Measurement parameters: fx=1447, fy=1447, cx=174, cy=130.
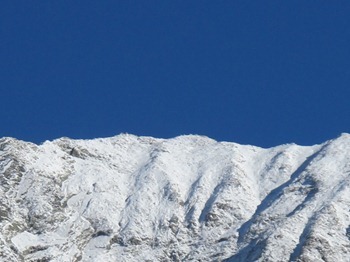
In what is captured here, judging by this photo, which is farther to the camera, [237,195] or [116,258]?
[237,195]

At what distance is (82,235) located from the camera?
17875 centimetres

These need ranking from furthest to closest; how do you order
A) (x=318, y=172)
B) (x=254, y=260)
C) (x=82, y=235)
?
(x=318, y=172) < (x=82, y=235) < (x=254, y=260)

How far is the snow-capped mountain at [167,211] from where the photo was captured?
17188cm

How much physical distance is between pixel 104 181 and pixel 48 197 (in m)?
11.6

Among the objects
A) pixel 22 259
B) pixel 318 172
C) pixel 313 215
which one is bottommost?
pixel 22 259

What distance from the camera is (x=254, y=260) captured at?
168 meters

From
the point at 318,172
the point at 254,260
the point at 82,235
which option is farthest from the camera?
the point at 318,172

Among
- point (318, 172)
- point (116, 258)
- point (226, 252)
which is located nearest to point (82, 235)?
point (116, 258)

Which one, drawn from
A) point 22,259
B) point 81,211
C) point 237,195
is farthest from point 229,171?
point 22,259

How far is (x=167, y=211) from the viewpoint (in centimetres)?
18650

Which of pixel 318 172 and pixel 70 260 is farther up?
pixel 318 172

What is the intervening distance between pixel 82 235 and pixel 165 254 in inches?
421

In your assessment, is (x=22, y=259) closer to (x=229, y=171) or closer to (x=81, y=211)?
(x=81, y=211)

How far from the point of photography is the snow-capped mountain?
172 metres
